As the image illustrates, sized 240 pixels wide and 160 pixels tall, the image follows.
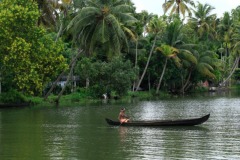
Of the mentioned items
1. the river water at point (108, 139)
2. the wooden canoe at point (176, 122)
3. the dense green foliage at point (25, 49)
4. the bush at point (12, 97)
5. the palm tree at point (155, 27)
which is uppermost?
the palm tree at point (155, 27)

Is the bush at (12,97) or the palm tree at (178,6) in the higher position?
the palm tree at (178,6)

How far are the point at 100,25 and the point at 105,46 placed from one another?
184cm

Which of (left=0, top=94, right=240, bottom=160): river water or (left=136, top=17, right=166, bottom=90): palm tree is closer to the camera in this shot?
(left=0, top=94, right=240, bottom=160): river water

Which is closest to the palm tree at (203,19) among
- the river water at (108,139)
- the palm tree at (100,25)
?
the palm tree at (100,25)

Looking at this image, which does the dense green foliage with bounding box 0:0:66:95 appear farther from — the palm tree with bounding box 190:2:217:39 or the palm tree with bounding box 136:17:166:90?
the palm tree with bounding box 190:2:217:39

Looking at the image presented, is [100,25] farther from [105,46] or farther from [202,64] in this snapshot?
[202,64]

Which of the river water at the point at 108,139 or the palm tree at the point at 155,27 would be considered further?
the palm tree at the point at 155,27

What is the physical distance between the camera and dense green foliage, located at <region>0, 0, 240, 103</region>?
115 feet

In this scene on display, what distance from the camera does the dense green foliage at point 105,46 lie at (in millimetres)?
35188

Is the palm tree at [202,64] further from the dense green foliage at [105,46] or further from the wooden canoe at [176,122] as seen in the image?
the wooden canoe at [176,122]

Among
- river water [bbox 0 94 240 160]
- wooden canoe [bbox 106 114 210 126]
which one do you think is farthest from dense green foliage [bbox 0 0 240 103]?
wooden canoe [bbox 106 114 210 126]

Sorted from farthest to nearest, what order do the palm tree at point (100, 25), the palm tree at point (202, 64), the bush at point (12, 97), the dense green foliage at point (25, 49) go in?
the palm tree at point (202, 64), the palm tree at point (100, 25), the bush at point (12, 97), the dense green foliage at point (25, 49)

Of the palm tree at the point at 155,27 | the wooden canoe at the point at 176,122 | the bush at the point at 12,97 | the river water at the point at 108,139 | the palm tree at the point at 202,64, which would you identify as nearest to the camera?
the river water at the point at 108,139

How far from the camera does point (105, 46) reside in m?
39.4
